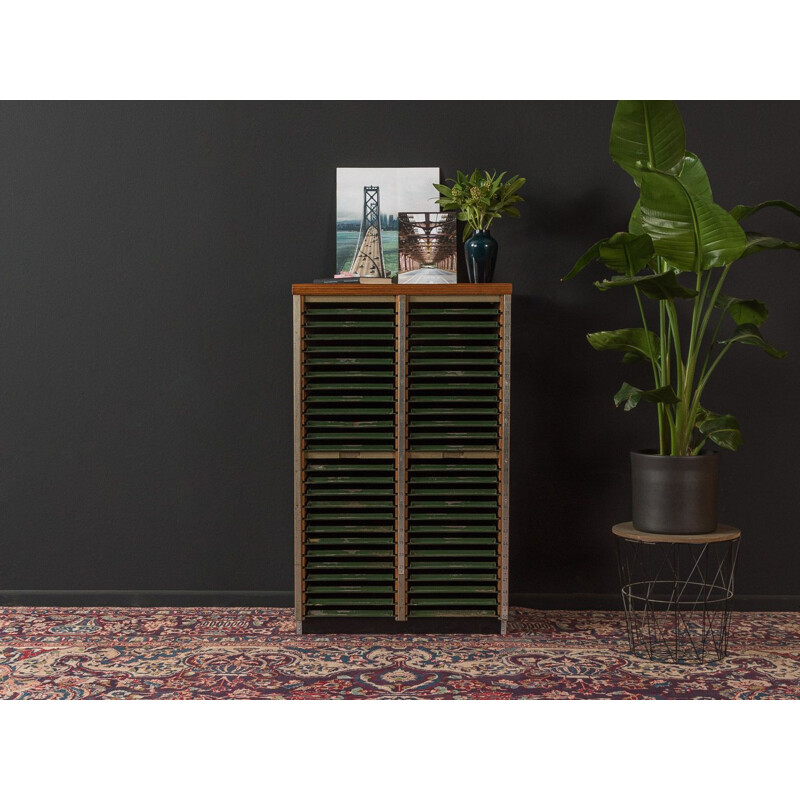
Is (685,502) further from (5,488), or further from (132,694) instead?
(5,488)

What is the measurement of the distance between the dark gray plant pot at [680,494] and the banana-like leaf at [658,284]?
26.0 inches

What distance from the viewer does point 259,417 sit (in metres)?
4.20

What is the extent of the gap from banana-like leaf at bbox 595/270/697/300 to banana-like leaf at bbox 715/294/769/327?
27 centimetres

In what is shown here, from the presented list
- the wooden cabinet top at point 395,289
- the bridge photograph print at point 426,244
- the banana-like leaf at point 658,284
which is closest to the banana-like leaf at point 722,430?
the banana-like leaf at point 658,284

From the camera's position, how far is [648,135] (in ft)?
11.3

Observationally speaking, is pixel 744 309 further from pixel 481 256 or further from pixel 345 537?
pixel 345 537

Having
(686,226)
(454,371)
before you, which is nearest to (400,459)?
(454,371)

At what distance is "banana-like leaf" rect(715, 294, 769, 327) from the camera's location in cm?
357

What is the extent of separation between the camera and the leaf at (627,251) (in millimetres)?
3391

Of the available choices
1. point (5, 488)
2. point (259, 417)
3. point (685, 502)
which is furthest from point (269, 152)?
point (685, 502)

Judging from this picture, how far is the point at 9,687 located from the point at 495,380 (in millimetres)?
2291

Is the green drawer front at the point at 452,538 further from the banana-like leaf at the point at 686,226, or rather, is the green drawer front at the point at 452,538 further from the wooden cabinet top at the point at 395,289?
the banana-like leaf at the point at 686,226

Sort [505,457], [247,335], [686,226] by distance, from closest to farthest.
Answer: [686,226] → [505,457] → [247,335]

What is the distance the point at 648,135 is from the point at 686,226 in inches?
17.1
